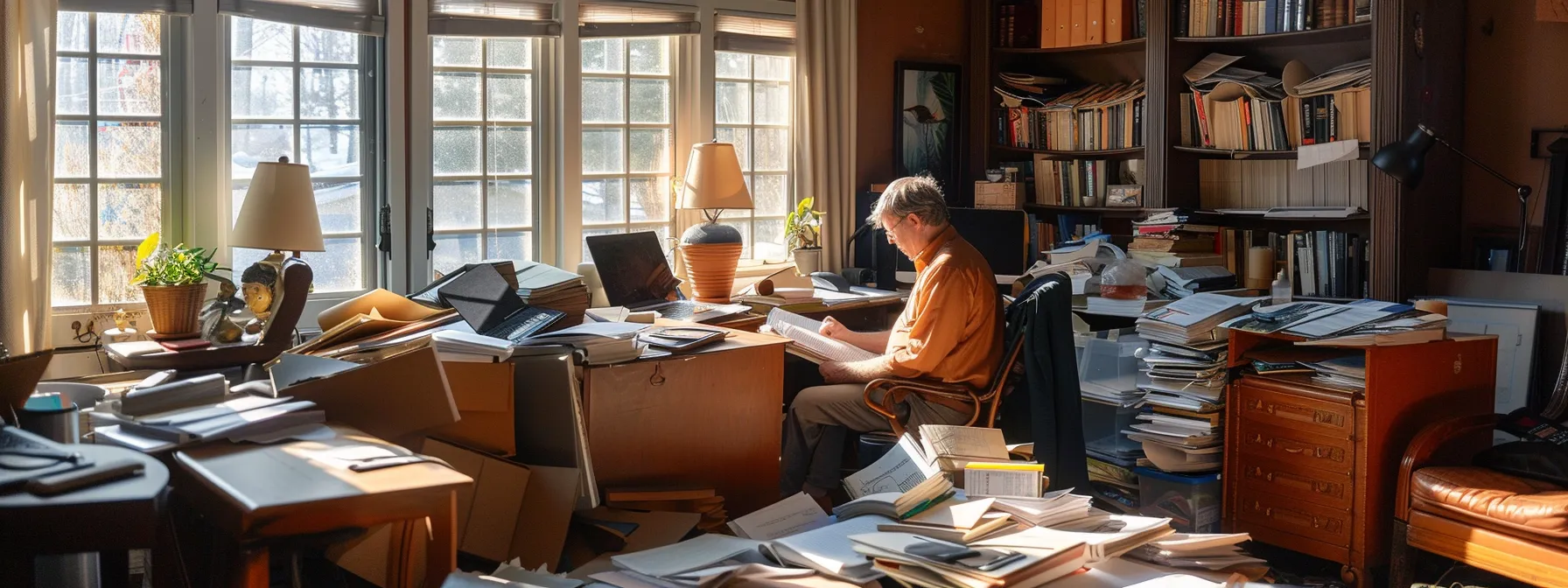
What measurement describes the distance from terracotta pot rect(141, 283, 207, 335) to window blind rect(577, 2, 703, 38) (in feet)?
6.46

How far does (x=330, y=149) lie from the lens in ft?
15.8

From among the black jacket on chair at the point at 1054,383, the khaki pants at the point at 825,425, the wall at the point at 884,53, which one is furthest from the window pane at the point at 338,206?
the black jacket on chair at the point at 1054,383

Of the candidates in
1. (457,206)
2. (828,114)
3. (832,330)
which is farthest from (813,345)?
(828,114)

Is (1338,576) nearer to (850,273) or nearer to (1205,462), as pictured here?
(1205,462)

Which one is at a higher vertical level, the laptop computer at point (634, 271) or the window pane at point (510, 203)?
the window pane at point (510, 203)

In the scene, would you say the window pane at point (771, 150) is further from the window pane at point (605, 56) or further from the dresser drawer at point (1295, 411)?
the dresser drawer at point (1295, 411)

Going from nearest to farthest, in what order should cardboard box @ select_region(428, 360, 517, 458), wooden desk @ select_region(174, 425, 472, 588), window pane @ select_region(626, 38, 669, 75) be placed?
wooden desk @ select_region(174, 425, 472, 588) < cardboard box @ select_region(428, 360, 517, 458) < window pane @ select_region(626, 38, 669, 75)

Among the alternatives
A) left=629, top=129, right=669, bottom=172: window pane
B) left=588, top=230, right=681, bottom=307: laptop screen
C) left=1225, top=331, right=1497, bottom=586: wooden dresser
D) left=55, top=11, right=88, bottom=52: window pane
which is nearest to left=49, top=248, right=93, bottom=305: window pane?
left=55, top=11, right=88, bottom=52: window pane

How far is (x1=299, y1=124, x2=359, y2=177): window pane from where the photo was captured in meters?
4.75

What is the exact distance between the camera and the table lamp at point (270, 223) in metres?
4.02

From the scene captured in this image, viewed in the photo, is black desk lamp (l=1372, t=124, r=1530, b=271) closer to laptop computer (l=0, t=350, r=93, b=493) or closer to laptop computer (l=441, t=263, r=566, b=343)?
laptop computer (l=441, t=263, r=566, b=343)

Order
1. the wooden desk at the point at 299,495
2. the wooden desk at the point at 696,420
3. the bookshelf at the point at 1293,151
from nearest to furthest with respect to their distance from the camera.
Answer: the wooden desk at the point at 299,495 < the wooden desk at the point at 696,420 < the bookshelf at the point at 1293,151

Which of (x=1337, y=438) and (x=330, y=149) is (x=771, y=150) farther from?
(x=1337, y=438)

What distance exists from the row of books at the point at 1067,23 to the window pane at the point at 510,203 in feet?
8.76
